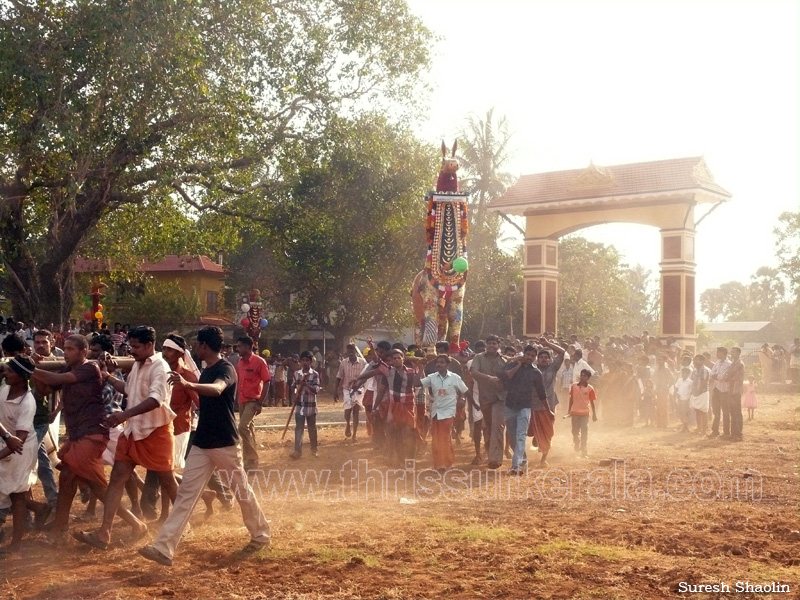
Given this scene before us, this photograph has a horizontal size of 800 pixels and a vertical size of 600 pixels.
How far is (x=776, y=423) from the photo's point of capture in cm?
1967

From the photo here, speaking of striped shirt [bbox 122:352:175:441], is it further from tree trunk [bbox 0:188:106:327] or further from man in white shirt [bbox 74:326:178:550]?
tree trunk [bbox 0:188:106:327]

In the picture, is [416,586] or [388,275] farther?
[388,275]

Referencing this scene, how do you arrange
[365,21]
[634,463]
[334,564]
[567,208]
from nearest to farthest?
[334,564], [634,463], [365,21], [567,208]

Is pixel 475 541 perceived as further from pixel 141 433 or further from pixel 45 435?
pixel 45 435

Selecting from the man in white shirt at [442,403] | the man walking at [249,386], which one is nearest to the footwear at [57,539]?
the man walking at [249,386]

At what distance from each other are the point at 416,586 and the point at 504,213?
2355cm

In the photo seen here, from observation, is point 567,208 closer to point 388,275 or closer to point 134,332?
point 388,275

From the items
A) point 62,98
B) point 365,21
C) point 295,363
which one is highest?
point 365,21

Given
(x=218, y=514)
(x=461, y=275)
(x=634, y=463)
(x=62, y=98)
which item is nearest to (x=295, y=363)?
(x=461, y=275)

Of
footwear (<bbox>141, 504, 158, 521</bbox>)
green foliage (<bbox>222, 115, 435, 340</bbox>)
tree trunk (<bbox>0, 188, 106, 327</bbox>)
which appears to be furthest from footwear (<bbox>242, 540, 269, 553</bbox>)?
green foliage (<bbox>222, 115, 435, 340</bbox>)

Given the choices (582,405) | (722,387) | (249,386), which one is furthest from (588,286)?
(249,386)

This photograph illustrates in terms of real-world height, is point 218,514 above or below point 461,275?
below

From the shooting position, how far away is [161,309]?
45094mm

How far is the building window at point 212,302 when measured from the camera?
50.1 m
